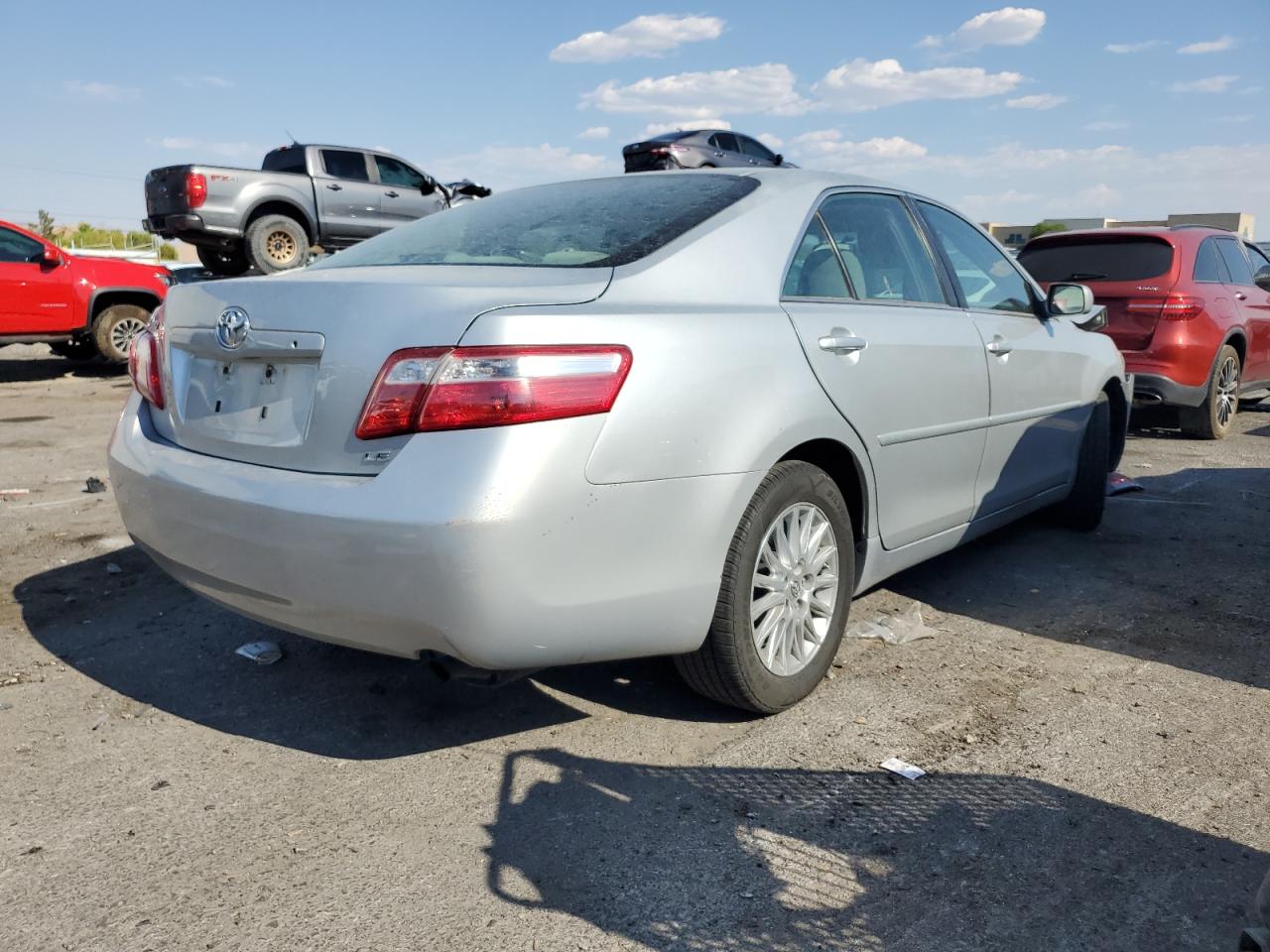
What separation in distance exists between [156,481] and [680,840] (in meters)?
1.68

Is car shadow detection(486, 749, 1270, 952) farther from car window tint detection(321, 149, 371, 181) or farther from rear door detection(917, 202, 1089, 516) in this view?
car window tint detection(321, 149, 371, 181)

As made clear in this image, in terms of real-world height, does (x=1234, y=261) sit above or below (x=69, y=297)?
below

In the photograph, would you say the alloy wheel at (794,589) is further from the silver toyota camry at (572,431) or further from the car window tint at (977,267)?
the car window tint at (977,267)

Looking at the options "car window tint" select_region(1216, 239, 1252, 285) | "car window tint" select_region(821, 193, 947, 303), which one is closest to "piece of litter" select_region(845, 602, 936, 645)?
"car window tint" select_region(821, 193, 947, 303)

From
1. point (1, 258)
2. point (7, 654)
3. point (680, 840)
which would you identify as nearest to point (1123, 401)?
point (680, 840)

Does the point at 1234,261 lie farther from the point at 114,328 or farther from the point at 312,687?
the point at 114,328

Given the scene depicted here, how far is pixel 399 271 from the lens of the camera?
9.75 ft

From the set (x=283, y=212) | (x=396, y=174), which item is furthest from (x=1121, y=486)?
(x=396, y=174)

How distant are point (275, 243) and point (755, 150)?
8.40 m

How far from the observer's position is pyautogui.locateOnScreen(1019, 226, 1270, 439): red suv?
7.73m

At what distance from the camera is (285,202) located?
46.5ft

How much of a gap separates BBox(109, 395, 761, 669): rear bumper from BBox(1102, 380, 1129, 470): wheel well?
3415 mm

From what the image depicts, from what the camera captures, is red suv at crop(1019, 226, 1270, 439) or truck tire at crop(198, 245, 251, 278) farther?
truck tire at crop(198, 245, 251, 278)

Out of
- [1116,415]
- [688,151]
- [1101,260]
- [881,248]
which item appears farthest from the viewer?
[688,151]
